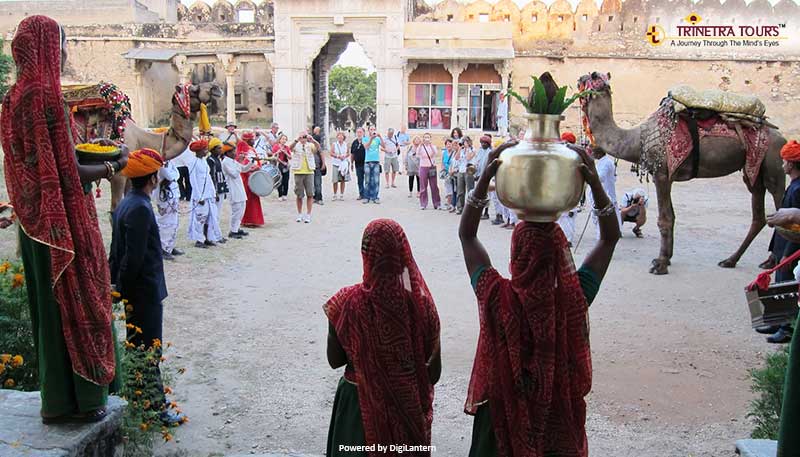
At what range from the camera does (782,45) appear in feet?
91.9

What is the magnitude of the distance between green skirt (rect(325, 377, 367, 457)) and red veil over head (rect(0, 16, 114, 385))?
113 centimetres

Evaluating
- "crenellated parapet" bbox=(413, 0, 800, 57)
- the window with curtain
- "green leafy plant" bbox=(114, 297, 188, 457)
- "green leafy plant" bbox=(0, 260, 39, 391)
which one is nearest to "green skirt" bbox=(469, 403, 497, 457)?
"green leafy plant" bbox=(114, 297, 188, 457)

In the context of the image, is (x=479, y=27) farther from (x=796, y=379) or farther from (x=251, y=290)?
(x=796, y=379)

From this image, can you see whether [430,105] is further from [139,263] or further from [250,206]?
[139,263]

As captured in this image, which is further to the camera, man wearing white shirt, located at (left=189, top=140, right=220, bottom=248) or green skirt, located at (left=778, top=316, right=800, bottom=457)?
man wearing white shirt, located at (left=189, top=140, right=220, bottom=248)

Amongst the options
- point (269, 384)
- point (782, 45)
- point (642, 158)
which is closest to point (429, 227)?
point (642, 158)

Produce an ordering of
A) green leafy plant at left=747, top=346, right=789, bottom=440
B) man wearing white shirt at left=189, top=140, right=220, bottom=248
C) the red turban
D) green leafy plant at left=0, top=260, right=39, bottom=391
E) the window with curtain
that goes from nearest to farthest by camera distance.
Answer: green leafy plant at left=747, top=346, right=789, bottom=440
green leafy plant at left=0, top=260, right=39, bottom=391
the red turban
man wearing white shirt at left=189, top=140, right=220, bottom=248
the window with curtain

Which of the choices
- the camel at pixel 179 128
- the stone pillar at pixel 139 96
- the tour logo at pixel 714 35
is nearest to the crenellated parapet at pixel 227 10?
the stone pillar at pixel 139 96

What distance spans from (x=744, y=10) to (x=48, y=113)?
3160 cm

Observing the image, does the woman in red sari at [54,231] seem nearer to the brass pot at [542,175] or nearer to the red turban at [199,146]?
the brass pot at [542,175]

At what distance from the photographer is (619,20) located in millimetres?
28469

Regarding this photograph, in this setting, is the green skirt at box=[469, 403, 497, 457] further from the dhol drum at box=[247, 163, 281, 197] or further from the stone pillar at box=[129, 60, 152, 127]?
the stone pillar at box=[129, 60, 152, 127]

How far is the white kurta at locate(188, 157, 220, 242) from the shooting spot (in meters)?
10.5

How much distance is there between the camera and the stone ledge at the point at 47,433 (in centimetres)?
305
